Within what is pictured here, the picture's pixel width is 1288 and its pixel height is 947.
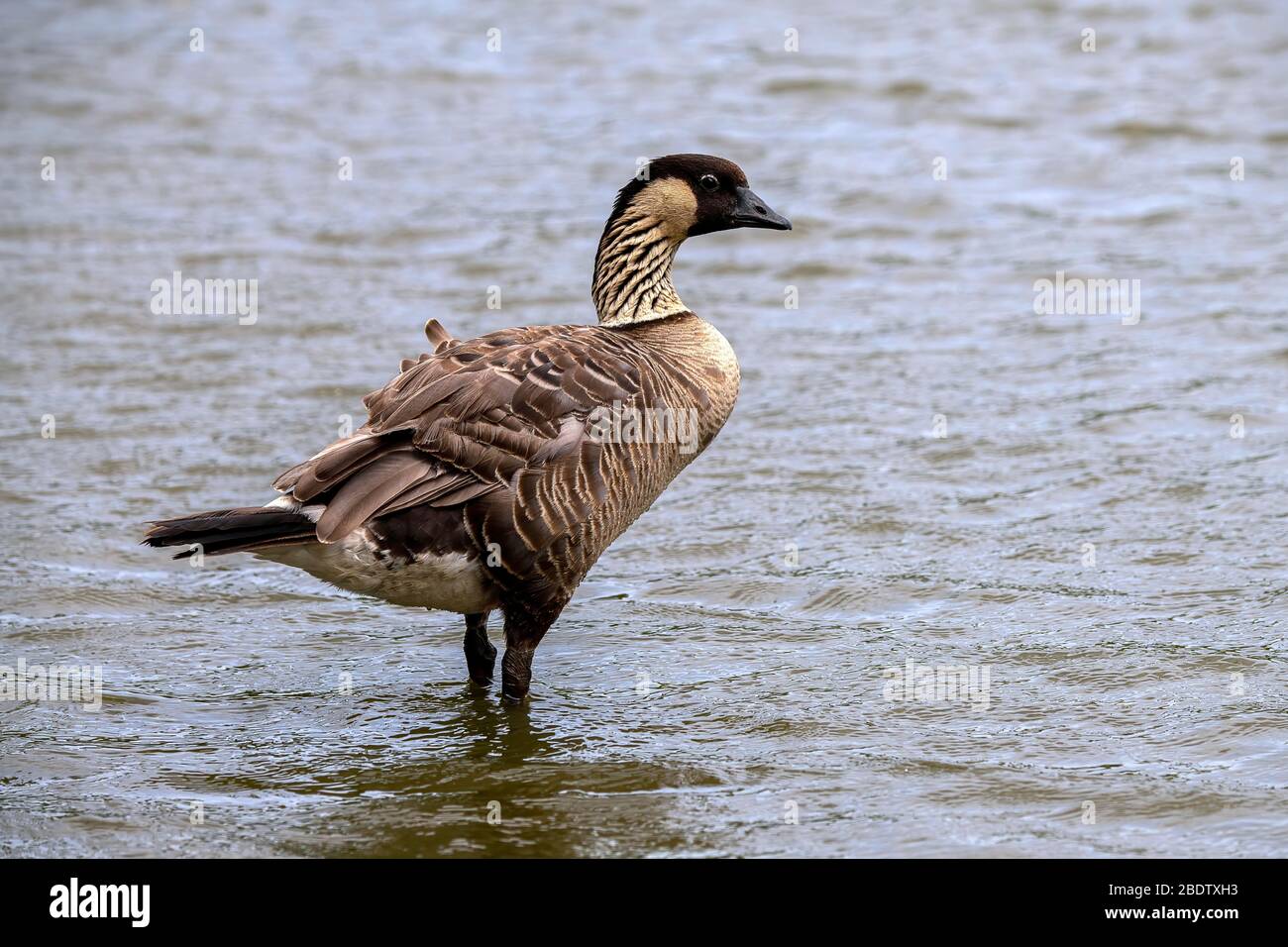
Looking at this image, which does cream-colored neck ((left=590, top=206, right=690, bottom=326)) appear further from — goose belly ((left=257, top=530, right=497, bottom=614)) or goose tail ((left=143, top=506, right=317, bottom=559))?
goose tail ((left=143, top=506, right=317, bottom=559))

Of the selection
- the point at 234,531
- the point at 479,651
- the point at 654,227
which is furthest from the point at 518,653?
the point at 654,227

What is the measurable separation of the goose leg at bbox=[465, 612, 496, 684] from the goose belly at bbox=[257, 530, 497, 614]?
41 cm

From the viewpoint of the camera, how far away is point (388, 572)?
6480 mm

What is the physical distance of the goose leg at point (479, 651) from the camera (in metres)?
7.23

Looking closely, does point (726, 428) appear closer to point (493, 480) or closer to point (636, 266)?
point (636, 266)

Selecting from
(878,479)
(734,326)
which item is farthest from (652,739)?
(734,326)

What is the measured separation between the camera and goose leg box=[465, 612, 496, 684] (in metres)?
7.23

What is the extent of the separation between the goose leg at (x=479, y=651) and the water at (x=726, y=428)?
114mm

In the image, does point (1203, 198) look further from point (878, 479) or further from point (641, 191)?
point (641, 191)

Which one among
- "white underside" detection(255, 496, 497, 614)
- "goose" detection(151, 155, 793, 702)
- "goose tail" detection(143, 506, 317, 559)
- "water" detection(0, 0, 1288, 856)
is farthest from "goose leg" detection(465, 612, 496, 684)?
"goose tail" detection(143, 506, 317, 559)

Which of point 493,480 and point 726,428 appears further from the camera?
point 726,428

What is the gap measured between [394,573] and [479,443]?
0.59 metres

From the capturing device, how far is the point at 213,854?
5809 millimetres

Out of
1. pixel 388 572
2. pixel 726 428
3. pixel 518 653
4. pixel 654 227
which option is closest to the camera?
pixel 388 572
